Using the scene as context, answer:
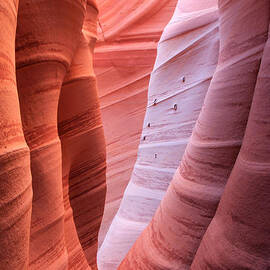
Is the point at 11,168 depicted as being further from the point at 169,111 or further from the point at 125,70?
the point at 125,70

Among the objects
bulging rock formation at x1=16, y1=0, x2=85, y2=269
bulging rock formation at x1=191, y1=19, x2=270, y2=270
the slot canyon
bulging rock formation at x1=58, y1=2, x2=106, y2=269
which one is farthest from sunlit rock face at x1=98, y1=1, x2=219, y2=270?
bulging rock formation at x1=16, y1=0, x2=85, y2=269

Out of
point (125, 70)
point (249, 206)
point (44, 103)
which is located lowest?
point (249, 206)

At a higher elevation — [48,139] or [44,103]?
[44,103]

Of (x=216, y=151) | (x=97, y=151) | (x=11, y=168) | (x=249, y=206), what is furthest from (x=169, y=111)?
(x=11, y=168)

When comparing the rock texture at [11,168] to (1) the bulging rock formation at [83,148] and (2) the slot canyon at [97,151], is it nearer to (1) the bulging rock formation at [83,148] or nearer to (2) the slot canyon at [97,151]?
(2) the slot canyon at [97,151]

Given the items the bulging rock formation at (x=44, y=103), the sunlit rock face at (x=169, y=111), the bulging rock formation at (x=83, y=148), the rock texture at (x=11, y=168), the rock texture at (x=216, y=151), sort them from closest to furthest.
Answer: the rock texture at (x=11, y=168)
the bulging rock formation at (x=44, y=103)
the rock texture at (x=216, y=151)
the bulging rock formation at (x=83, y=148)
the sunlit rock face at (x=169, y=111)

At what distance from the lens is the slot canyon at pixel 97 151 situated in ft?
2.55

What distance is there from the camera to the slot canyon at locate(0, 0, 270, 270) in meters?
0.78

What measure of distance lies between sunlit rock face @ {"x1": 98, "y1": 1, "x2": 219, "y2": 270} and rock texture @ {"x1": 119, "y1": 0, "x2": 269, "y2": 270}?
0.77 meters

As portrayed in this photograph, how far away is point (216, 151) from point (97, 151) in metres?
0.49

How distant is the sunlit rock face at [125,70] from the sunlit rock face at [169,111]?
1.08 metres

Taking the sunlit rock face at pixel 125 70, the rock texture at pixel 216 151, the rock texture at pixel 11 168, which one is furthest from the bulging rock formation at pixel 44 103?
the sunlit rock face at pixel 125 70

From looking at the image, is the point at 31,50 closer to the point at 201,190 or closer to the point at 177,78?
the point at 201,190

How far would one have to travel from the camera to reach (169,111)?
8.09ft
